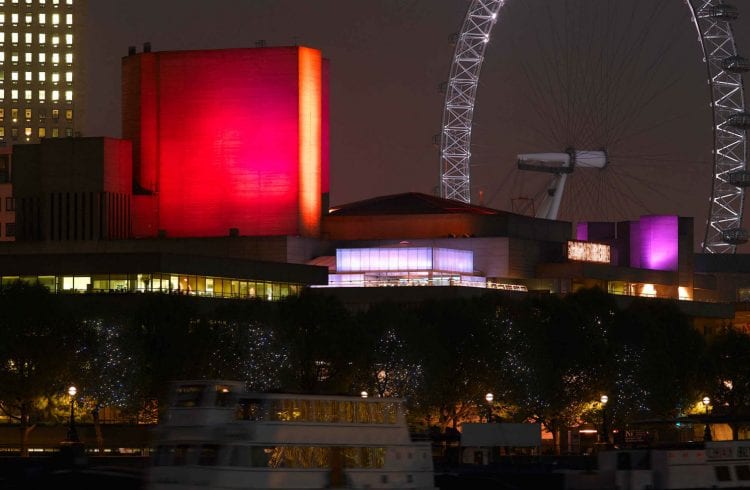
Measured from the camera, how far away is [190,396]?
9850cm

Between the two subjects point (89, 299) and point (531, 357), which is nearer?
point (531, 357)

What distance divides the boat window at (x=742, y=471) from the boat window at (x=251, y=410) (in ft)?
99.0

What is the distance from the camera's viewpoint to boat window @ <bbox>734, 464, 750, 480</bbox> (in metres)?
114

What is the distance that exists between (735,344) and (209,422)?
335 ft

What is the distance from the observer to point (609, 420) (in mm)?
175750

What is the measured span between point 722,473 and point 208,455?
104 feet

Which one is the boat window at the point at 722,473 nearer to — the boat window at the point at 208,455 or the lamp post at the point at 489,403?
the boat window at the point at 208,455

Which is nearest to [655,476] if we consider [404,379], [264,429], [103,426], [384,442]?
[384,442]

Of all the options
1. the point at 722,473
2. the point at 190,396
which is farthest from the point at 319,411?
the point at 722,473

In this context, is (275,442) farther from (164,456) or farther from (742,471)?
(742,471)

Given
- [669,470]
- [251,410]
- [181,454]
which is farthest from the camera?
[669,470]

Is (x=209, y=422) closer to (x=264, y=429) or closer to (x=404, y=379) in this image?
(x=264, y=429)

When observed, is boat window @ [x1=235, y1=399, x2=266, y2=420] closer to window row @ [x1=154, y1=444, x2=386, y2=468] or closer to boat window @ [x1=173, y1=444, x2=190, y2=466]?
window row @ [x1=154, y1=444, x2=386, y2=468]

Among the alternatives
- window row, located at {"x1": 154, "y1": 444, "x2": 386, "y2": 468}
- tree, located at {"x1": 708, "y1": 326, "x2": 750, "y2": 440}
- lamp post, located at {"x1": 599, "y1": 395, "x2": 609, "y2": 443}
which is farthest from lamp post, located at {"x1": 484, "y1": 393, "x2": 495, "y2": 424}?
window row, located at {"x1": 154, "y1": 444, "x2": 386, "y2": 468}
